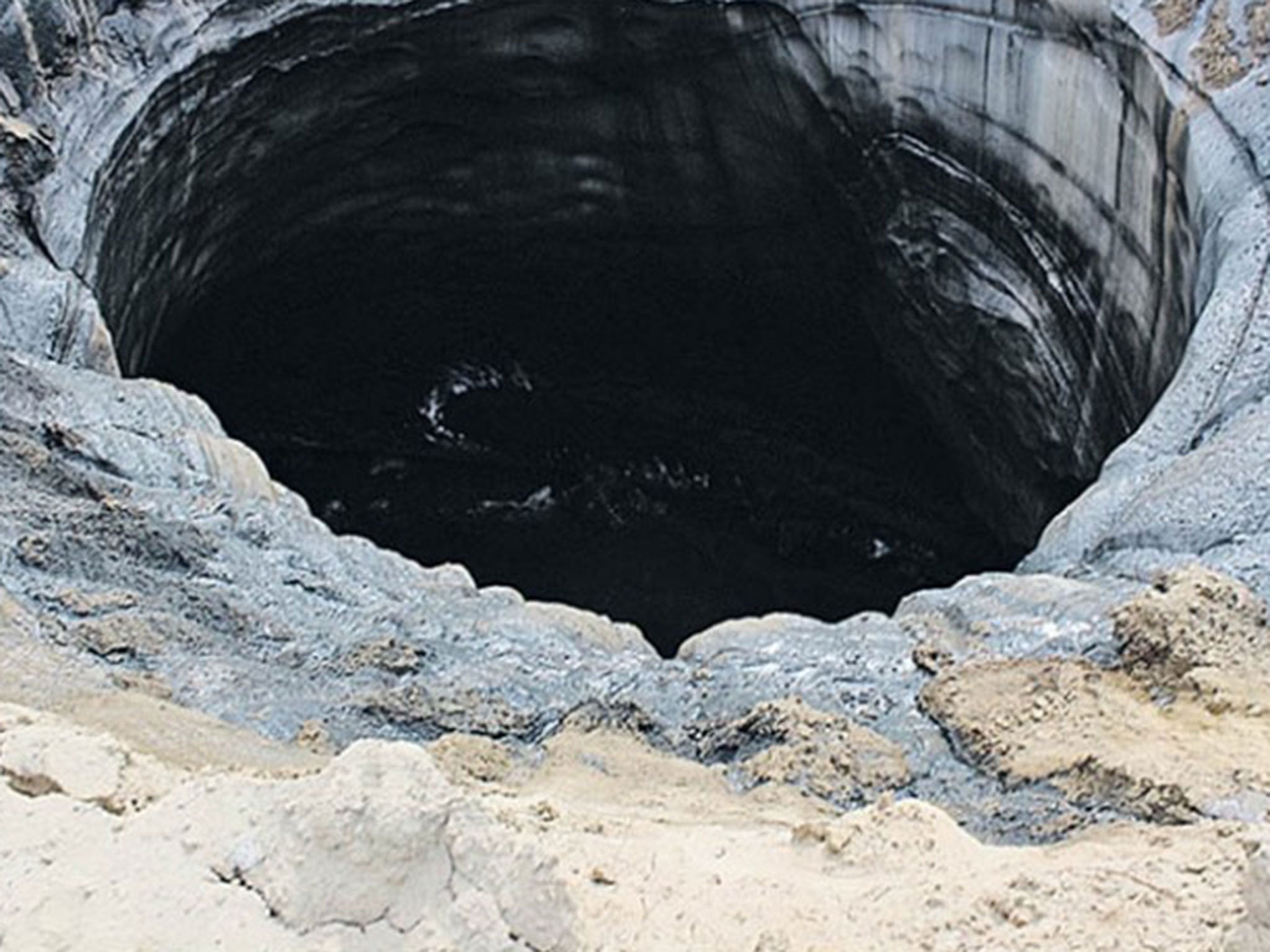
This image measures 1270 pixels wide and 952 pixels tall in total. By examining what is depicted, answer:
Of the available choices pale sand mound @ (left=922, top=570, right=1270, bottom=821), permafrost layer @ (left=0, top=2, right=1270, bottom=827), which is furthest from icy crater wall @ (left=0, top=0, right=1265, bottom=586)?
pale sand mound @ (left=922, top=570, right=1270, bottom=821)

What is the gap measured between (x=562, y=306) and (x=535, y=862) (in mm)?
7200

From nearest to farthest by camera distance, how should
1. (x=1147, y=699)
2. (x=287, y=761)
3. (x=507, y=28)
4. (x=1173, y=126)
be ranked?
1. (x=287, y=761)
2. (x=1147, y=699)
3. (x=1173, y=126)
4. (x=507, y=28)

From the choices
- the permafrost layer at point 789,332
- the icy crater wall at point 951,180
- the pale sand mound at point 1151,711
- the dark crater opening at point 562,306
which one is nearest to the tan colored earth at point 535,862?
the pale sand mound at point 1151,711

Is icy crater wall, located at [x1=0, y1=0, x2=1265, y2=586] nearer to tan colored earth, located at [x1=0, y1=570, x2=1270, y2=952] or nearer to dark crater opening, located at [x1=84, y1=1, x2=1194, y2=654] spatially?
dark crater opening, located at [x1=84, y1=1, x2=1194, y2=654]

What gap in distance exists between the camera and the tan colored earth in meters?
1.85

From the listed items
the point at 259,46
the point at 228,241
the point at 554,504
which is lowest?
the point at 554,504

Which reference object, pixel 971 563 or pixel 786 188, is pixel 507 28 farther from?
pixel 971 563

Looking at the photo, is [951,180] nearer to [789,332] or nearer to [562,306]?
[789,332]

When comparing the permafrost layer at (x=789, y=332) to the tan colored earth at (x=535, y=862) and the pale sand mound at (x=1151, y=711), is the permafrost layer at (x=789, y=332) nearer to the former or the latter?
the pale sand mound at (x=1151, y=711)

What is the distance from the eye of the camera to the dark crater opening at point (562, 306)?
23.4 ft

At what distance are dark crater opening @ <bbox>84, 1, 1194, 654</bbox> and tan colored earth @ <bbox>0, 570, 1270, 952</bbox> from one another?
420 centimetres

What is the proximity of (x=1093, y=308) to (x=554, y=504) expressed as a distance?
383cm

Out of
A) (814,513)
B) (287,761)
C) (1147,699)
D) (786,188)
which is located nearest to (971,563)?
(814,513)

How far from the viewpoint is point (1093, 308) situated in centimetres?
648
